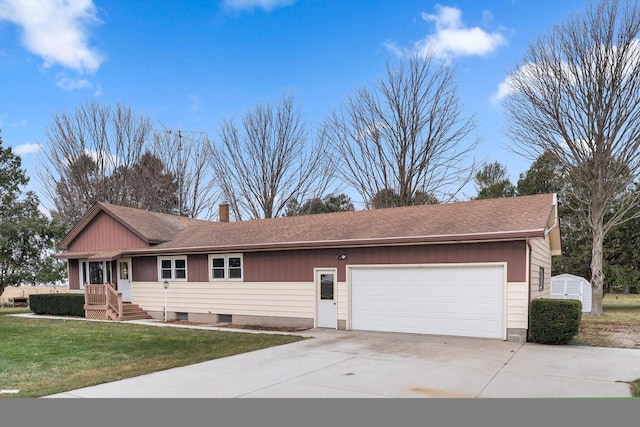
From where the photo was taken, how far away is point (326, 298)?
44.1 ft

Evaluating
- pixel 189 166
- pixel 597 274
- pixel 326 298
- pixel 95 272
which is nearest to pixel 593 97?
pixel 597 274

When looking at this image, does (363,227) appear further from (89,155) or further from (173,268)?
(89,155)

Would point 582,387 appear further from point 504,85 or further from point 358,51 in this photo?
point 358,51

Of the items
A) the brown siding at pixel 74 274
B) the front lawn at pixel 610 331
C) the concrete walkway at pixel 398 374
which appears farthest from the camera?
the brown siding at pixel 74 274

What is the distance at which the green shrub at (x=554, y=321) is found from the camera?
394 inches

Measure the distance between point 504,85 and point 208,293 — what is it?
51.9 feet

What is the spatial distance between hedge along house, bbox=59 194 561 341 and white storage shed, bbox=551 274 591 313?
4.19 metres

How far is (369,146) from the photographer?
23.9 meters

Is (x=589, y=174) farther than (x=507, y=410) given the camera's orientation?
Yes

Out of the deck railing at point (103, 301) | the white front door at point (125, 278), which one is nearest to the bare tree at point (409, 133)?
the white front door at point (125, 278)

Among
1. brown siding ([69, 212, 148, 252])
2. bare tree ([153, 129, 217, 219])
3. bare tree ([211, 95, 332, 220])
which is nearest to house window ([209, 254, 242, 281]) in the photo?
brown siding ([69, 212, 148, 252])

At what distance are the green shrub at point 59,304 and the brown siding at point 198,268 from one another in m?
5.35

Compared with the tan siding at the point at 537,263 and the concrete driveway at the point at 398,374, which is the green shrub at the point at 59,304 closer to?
the concrete driveway at the point at 398,374

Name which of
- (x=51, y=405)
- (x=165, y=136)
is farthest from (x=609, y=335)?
(x=165, y=136)
